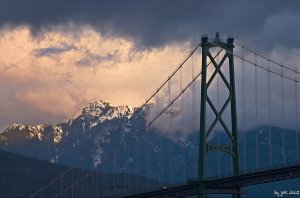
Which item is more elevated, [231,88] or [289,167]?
[231,88]

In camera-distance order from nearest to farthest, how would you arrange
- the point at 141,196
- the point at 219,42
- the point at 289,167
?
the point at 289,167 → the point at 219,42 → the point at 141,196

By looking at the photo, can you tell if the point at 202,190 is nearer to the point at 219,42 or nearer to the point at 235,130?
the point at 235,130

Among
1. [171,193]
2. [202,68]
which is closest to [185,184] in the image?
[171,193]

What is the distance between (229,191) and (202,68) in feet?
53.7

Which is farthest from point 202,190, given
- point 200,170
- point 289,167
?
point 289,167

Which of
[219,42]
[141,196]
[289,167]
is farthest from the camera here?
[141,196]

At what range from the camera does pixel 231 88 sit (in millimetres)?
155625

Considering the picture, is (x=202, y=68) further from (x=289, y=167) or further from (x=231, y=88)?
(x=289, y=167)

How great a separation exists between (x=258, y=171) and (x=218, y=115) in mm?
12138

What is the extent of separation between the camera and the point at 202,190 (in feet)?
497

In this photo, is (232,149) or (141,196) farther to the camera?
(141,196)

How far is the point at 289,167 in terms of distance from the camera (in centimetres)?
A: 14488

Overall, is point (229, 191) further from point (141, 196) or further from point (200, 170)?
point (141, 196)

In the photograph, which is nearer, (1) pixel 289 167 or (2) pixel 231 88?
(1) pixel 289 167
